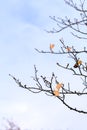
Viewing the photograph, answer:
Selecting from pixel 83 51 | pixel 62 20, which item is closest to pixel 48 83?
pixel 83 51

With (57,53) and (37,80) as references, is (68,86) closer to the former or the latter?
(37,80)

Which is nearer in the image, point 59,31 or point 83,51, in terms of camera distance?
point 83,51

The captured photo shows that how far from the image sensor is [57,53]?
7.13 metres

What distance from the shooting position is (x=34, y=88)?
5.46m

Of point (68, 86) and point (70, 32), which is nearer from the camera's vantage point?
point (68, 86)

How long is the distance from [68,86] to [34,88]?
23.3 inches

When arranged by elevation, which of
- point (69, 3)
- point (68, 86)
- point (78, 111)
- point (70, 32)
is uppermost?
point (69, 3)

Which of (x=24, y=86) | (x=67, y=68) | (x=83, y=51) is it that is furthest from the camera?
(x=83, y=51)

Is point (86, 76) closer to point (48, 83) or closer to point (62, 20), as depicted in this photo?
point (48, 83)

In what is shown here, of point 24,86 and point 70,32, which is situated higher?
point 70,32

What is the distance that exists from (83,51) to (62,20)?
1229 mm

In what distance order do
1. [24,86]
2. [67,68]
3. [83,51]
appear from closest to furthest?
[24,86], [67,68], [83,51]

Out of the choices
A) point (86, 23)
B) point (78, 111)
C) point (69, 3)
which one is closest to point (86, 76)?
point (78, 111)

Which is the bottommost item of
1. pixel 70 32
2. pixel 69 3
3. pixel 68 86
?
pixel 68 86
